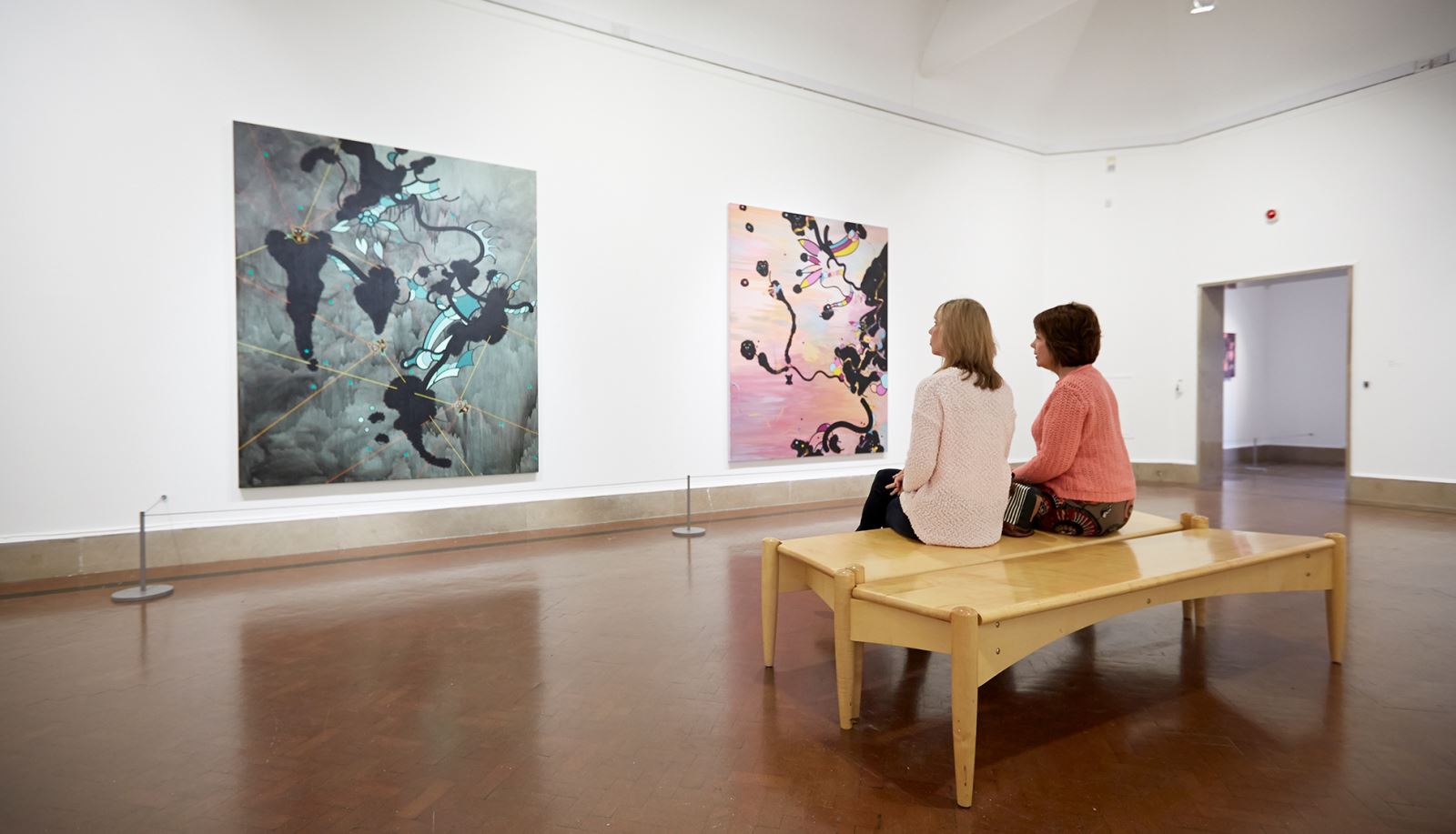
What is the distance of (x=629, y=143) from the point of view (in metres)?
6.15

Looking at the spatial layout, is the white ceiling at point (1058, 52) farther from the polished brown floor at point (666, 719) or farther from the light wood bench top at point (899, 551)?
the light wood bench top at point (899, 551)

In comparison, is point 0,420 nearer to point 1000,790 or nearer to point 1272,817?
point 1000,790

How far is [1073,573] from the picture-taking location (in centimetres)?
231

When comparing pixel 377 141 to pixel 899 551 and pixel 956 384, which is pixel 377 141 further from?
pixel 899 551

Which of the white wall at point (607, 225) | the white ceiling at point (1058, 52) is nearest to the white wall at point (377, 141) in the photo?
the white wall at point (607, 225)

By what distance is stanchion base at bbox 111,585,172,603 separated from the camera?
388 centimetres

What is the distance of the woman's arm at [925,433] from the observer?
2611mm

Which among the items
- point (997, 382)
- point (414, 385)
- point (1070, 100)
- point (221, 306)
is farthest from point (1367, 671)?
point (1070, 100)

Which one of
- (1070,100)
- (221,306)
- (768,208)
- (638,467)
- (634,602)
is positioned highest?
(1070,100)

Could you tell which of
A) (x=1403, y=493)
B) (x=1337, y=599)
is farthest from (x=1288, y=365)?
(x=1337, y=599)

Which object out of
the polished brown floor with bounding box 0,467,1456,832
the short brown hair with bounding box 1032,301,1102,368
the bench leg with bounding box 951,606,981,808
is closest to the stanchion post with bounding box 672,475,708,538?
the polished brown floor with bounding box 0,467,1456,832

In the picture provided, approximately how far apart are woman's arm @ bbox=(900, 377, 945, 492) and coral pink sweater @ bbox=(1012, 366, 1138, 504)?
0.55m

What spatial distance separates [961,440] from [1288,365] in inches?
525

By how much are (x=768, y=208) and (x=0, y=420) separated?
5815 millimetres
